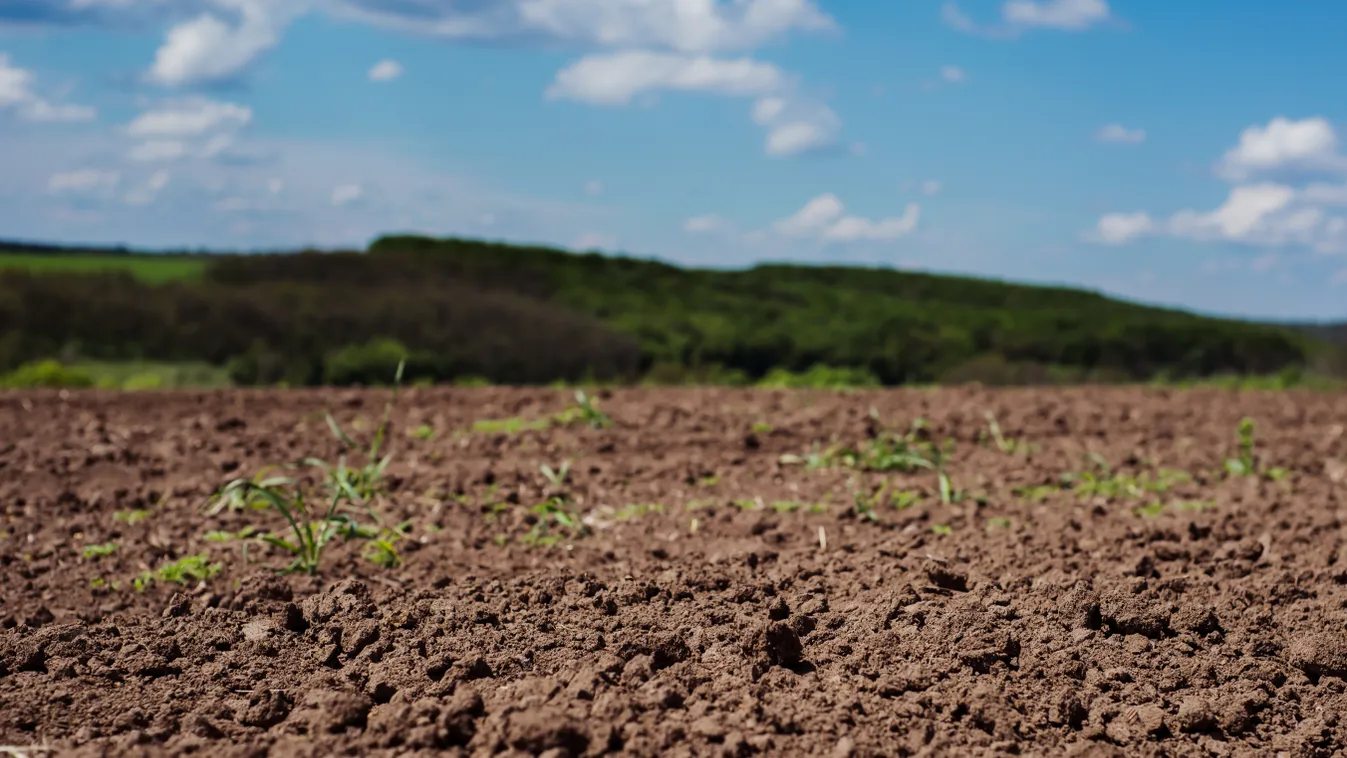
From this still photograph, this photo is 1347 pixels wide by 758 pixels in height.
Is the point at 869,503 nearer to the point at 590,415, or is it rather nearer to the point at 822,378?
the point at 590,415

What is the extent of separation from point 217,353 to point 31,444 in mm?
5323

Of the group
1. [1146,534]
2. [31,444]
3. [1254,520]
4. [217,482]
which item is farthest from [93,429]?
[1254,520]

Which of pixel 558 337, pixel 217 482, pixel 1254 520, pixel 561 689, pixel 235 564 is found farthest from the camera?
pixel 558 337

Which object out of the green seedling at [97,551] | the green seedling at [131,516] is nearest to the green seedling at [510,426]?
the green seedling at [131,516]

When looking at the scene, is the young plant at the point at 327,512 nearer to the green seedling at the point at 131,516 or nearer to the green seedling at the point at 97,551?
the green seedling at the point at 131,516

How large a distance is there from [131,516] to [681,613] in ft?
10.6

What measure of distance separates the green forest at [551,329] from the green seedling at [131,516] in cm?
563

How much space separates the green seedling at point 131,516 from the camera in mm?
5172

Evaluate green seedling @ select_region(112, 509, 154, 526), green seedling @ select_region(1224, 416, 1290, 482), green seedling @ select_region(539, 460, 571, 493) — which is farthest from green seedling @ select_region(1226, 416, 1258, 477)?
green seedling @ select_region(112, 509, 154, 526)

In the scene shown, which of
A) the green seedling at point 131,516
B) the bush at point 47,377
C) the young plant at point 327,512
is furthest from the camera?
the bush at point 47,377

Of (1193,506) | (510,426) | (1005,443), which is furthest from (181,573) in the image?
(1005,443)

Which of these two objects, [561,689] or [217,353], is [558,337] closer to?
[217,353]

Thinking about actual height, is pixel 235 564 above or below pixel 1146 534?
below

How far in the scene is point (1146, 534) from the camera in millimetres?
4641
